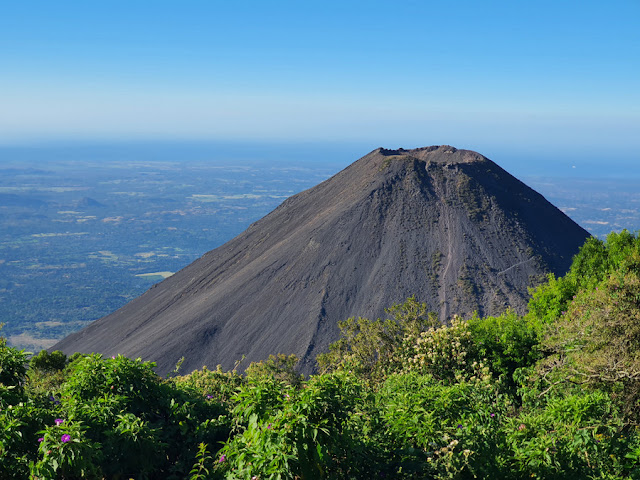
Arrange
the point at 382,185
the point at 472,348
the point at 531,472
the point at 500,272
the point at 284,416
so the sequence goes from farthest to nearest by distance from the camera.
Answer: the point at 382,185, the point at 500,272, the point at 472,348, the point at 531,472, the point at 284,416

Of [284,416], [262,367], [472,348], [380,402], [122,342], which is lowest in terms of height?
[122,342]

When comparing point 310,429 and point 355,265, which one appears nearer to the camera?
point 310,429

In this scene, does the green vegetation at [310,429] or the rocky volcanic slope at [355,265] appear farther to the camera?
the rocky volcanic slope at [355,265]

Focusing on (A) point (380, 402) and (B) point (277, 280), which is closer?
(A) point (380, 402)

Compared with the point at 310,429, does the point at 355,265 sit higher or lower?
lower

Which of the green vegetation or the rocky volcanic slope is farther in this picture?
the rocky volcanic slope

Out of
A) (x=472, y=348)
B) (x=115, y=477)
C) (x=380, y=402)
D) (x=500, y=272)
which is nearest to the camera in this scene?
(x=115, y=477)

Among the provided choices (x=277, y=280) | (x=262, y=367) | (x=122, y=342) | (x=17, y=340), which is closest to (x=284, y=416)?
(x=262, y=367)

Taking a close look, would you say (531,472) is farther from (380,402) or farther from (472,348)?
(472,348)
